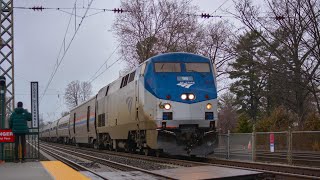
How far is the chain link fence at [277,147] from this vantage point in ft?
51.2

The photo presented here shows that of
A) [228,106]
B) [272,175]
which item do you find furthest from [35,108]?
[228,106]

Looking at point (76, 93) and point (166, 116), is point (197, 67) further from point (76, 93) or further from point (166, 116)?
point (76, 93)

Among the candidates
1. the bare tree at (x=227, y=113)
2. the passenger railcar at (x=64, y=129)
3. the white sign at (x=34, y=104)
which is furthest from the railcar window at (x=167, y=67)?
the bare tree at (x=227, y=113)

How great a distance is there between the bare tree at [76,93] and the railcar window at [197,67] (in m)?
80.7

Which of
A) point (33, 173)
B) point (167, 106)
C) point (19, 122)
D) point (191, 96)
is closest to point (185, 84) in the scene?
point (191, 96)

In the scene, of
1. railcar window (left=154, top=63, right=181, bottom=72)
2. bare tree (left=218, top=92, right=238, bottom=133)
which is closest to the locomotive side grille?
railcar window (left=154, top=63, right=181, bottom=72)

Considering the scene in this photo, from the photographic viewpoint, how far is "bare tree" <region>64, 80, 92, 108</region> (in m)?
97.0

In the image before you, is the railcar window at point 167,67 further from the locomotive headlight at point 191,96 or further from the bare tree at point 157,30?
the bare tree at point 157,30

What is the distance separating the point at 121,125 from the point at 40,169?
362 inches

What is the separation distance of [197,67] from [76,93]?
83.7 metres

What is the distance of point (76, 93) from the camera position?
9919cm

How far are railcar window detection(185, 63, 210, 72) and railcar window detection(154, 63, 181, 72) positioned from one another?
0.42m

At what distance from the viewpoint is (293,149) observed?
16.4 m

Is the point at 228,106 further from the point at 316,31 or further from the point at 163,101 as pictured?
the point at 163,101
